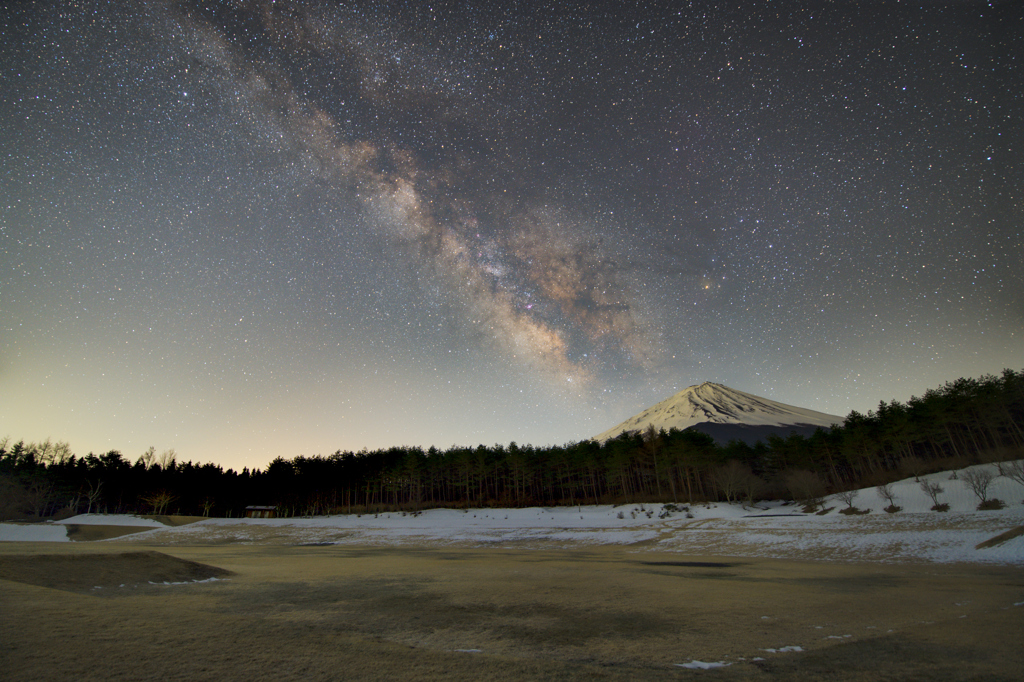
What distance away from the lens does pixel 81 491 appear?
85.8 m

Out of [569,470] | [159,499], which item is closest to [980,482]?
[569,470]

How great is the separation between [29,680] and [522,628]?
23.5 feet

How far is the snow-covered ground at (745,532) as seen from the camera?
71.7ft

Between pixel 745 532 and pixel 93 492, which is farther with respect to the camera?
pixel 93 492

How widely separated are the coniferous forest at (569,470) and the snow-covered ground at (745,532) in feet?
37.0

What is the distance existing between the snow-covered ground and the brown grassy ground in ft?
25.6

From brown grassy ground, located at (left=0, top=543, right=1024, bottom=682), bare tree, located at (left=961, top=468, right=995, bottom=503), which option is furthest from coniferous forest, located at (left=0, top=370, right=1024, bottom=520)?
brown grassy ground, located at (left=0, top=543, right=1024, bottom=682)

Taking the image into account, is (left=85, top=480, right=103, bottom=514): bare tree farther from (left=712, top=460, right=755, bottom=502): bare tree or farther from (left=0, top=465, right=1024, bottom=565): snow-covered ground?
(left=712, top=460, right=755, bottom=502): bare tree

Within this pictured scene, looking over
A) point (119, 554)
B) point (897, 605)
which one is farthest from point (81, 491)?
point (897, 605)

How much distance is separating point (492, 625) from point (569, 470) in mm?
78263

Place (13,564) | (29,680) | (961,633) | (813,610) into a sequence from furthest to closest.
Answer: (13,564)
(813,610)
(961,633)
(29,680)

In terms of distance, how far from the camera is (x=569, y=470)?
83562 mm

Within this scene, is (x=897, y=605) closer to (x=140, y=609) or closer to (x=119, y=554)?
(x=140, y=609)

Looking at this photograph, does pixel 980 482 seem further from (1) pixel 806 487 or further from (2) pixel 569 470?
(2) pixel 569 470
